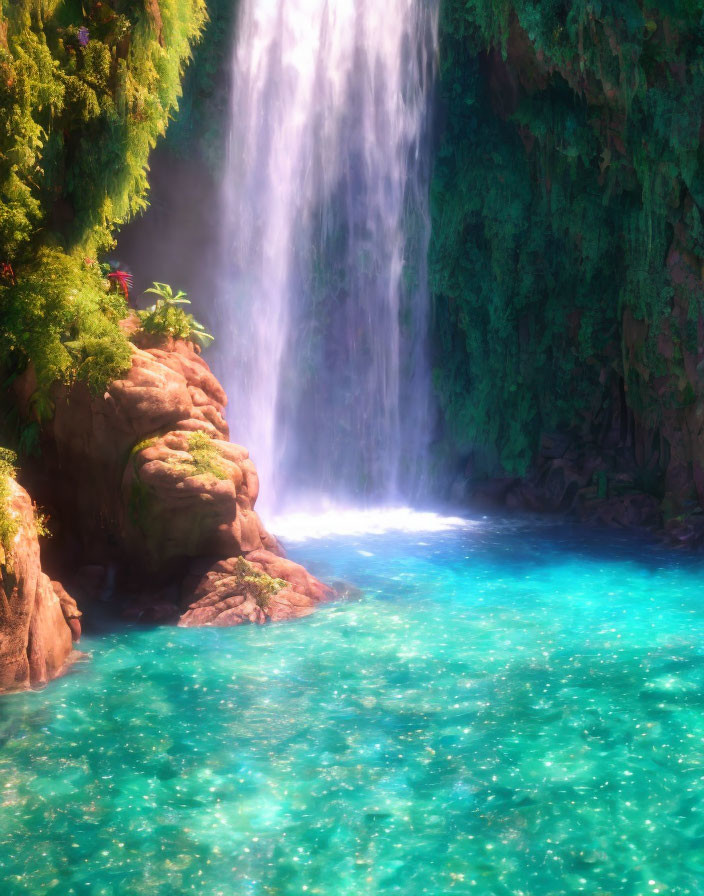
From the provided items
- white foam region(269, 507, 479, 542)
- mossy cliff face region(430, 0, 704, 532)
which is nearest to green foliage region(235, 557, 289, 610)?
white foam region(269, 507, 479, 542)

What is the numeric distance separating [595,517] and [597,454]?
2065 mm

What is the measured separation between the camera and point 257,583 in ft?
42.2

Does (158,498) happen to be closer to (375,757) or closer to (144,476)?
(144,476)

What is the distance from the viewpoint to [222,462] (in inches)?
517

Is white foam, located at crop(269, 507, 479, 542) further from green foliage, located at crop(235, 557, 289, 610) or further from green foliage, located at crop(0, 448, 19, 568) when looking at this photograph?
green foliage, located at crop(0, 448, 19, 568)

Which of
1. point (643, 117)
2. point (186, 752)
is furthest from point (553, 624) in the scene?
point (643, 117)

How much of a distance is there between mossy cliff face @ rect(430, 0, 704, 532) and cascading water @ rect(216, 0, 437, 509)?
1.08 m

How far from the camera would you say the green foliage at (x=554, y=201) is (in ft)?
59.1

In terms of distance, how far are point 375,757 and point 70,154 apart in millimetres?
9981

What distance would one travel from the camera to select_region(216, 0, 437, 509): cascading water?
23031mm

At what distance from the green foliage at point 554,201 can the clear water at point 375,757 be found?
9.14 meters

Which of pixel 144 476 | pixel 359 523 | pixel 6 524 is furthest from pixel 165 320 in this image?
pixel 359 523

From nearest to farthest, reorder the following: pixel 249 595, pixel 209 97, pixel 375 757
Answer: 1. pixel 375 757
2. pixel 249 595
3. pixel 209 97

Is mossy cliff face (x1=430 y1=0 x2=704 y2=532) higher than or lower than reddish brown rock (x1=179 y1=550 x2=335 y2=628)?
higher
